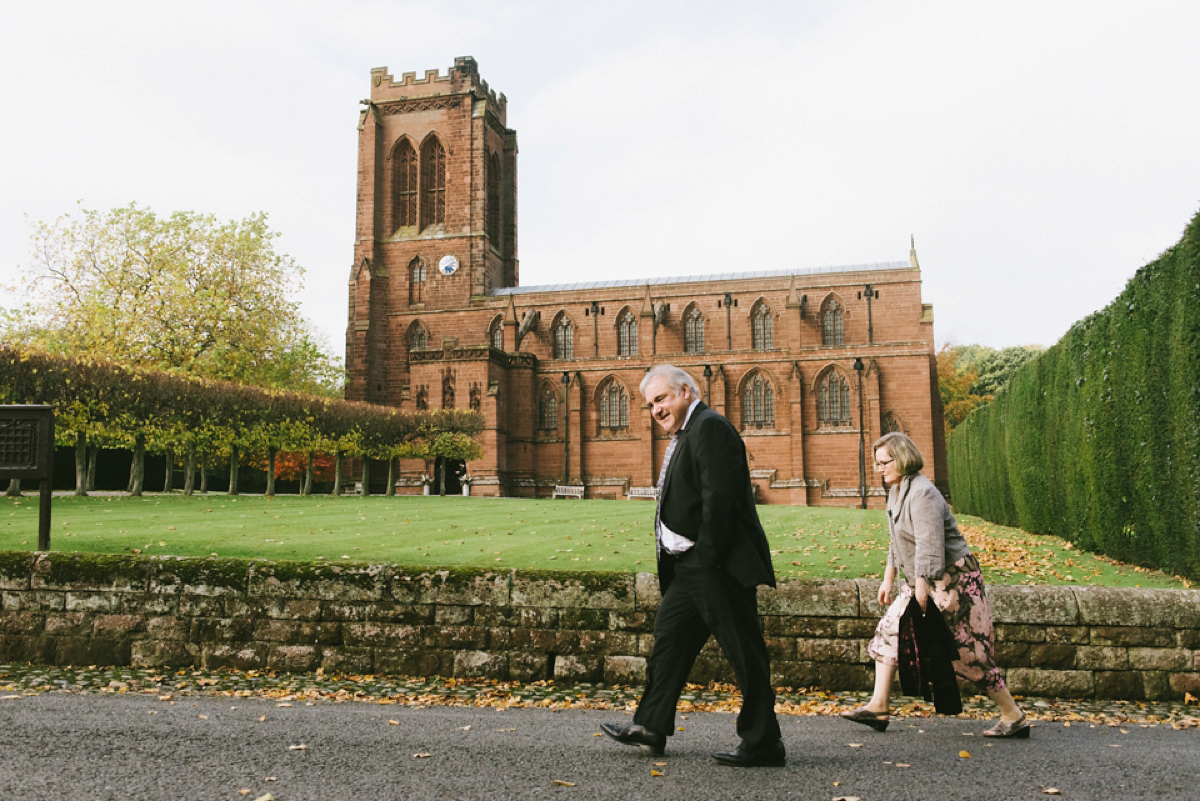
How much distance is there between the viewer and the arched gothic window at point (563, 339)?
48281 millimetres

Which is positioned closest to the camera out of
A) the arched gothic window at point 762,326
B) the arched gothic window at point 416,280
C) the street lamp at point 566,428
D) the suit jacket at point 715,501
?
the suit jacket at point 715,501

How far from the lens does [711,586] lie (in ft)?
13.8

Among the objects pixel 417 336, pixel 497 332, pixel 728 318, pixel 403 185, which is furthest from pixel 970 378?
pixel 403 185

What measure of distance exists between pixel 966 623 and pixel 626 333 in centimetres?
4311

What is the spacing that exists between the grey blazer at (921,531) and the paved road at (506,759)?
0.94 metres

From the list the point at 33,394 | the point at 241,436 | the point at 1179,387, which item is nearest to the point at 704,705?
the point at 1179,387

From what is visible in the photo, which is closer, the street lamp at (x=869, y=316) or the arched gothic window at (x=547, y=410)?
the arched gothic window at (x=547, y=410)

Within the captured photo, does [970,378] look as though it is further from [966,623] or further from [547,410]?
[966,623]

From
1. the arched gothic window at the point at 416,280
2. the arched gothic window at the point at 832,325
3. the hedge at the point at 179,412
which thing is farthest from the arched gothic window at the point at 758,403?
the arched gothic window at the point at 416,280

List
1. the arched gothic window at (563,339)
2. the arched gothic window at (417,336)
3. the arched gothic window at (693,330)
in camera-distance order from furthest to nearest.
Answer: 1. the arched gothic window at (417,336)
2. the arched gothic window at (563,339)
3. the arched gothic window at (693,330)

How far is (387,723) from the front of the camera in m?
4.97

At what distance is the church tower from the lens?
48719mm

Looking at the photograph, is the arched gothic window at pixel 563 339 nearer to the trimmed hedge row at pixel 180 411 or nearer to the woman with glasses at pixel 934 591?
the trimmed hedge row at pixel 180 411

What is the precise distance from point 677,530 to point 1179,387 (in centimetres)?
687
